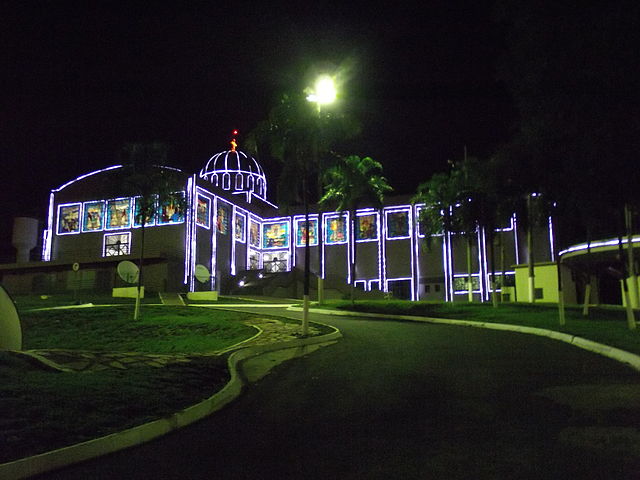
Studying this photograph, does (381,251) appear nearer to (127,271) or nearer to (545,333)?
(127,271)

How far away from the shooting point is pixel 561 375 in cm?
995

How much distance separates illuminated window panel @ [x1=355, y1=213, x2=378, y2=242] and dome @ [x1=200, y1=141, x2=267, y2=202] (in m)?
12.8

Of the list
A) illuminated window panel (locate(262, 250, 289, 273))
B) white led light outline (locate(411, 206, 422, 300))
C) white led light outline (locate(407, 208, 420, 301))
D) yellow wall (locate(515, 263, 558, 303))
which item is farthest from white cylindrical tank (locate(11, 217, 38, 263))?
yellow wall (locate(515, 263, 558, 303))

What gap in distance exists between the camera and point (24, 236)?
198 ft

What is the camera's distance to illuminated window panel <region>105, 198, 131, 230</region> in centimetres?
5306

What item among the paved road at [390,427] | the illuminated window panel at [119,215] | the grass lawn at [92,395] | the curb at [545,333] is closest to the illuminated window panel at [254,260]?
the illuminated window panel at [119,215]

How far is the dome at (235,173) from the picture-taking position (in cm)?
6544

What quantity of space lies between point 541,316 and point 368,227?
1526 inches

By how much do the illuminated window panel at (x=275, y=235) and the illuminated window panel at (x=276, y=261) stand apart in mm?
855

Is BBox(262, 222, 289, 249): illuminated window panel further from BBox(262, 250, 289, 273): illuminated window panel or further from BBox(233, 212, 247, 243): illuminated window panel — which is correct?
BBox(233, 212, 247, 243): illuminated window panel

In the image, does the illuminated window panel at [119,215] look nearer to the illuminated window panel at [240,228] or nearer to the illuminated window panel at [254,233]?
the illuminated window panel at [240,228]

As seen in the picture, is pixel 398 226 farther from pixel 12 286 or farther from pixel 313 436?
pixel 313 436

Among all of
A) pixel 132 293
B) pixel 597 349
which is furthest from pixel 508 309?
pixel 132 293

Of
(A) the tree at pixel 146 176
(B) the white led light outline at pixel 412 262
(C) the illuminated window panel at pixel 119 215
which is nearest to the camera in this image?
(A) the tree at pixel 146 176
